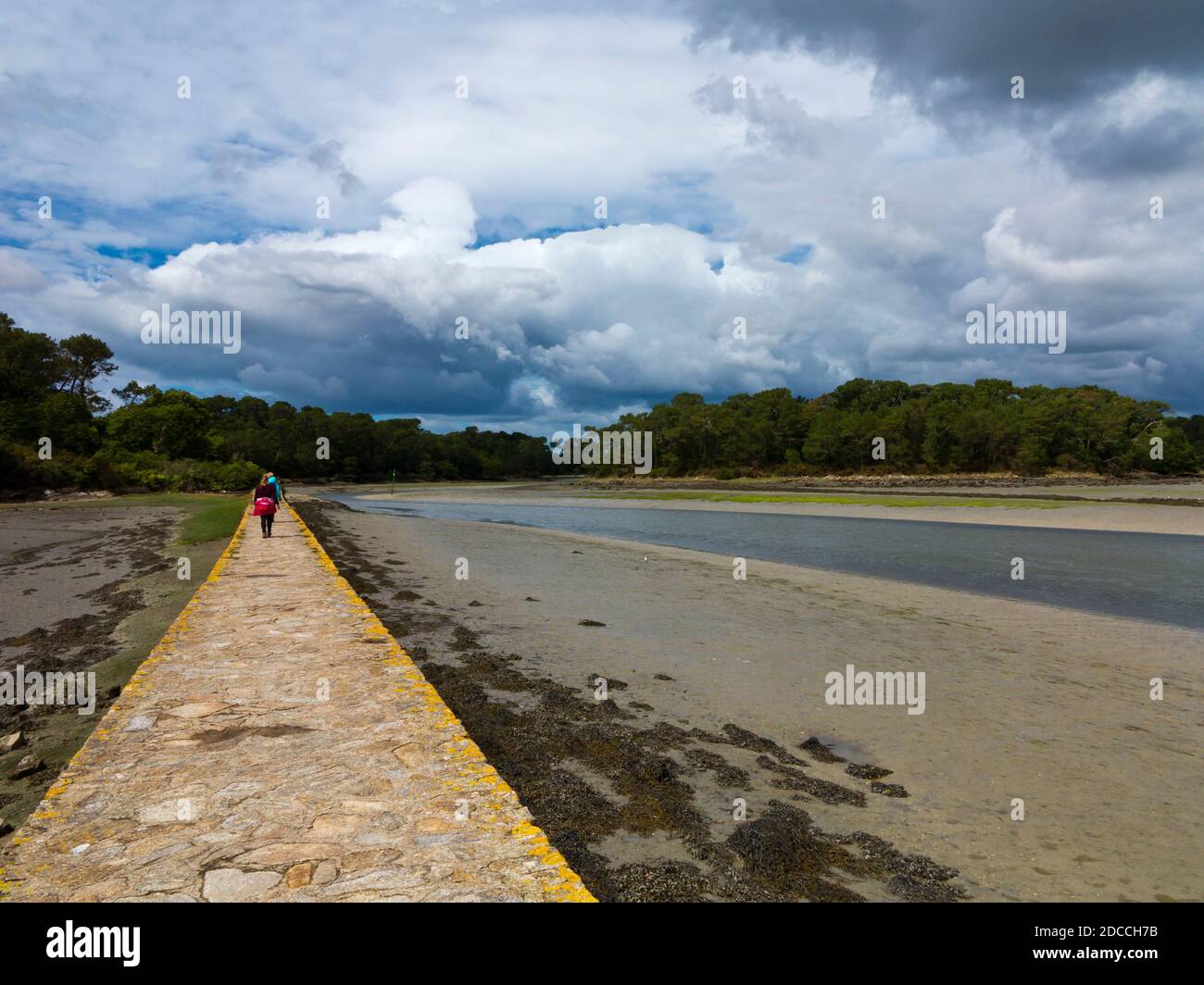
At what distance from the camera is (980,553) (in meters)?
26.0

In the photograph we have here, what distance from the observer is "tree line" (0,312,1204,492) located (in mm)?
69875

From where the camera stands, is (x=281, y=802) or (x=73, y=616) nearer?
(x=281, y=802)

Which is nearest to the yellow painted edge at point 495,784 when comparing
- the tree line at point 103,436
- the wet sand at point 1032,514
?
the wet sand at point 1032,514

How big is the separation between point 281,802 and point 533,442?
190746 millimetres

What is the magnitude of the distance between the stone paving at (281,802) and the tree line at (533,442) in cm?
6405

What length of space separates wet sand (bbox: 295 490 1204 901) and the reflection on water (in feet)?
9.62

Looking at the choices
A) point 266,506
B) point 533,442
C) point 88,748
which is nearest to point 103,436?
point 266,506

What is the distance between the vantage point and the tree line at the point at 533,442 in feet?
229

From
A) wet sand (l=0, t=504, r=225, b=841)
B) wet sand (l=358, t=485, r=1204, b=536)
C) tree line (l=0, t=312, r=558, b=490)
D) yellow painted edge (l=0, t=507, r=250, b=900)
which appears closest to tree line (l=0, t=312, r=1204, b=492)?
tree line (l=0, t=312, r=558, b=490)

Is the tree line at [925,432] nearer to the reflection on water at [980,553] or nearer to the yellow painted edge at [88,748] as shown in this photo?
the reflection on water at [980,553]

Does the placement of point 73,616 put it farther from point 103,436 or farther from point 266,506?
point 103,436

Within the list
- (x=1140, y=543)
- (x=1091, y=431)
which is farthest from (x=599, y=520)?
(x=1091, y=431)
